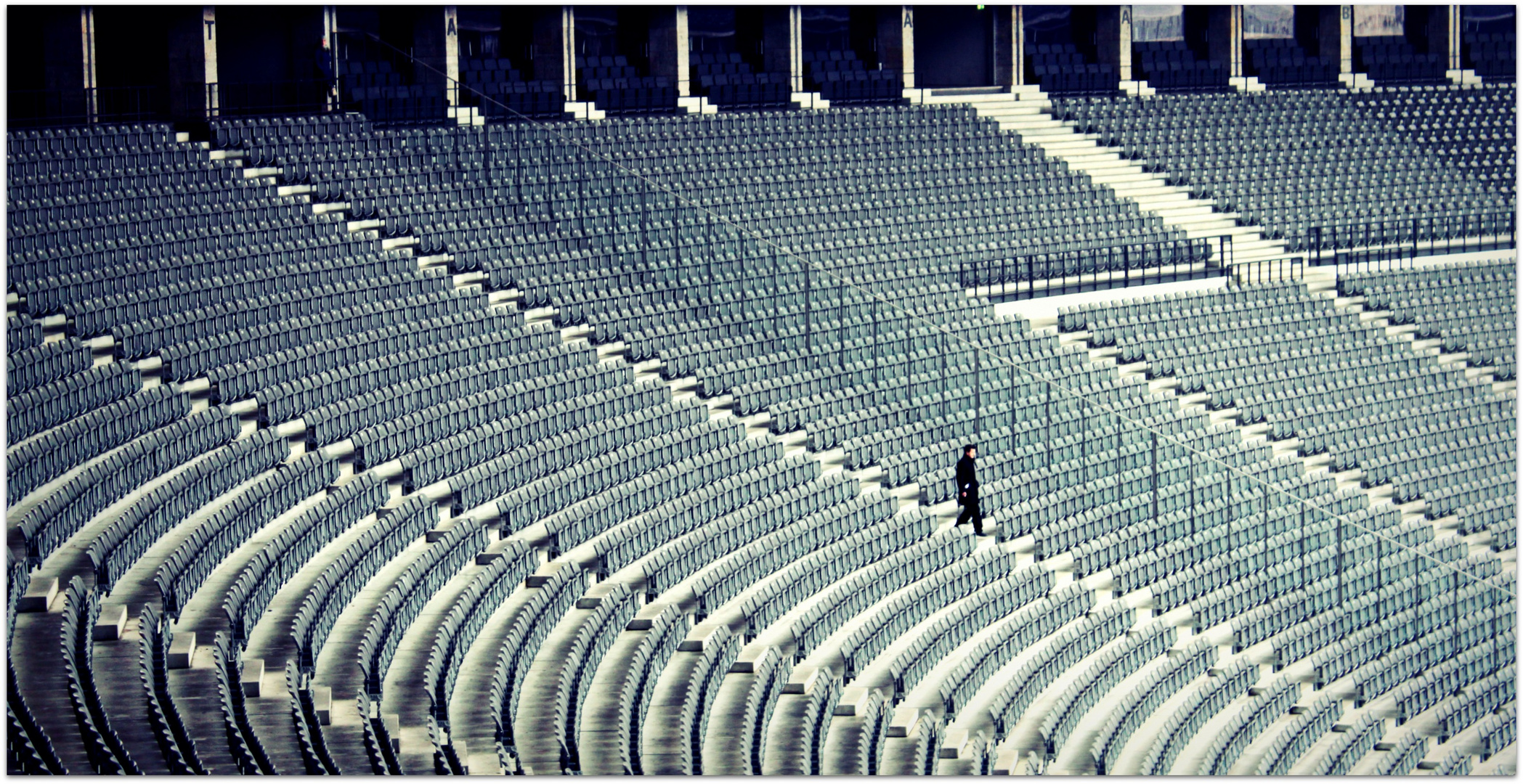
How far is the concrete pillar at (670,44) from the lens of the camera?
17281mm

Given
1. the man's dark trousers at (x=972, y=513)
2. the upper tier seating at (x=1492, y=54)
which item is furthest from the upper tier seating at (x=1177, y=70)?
the man's dark trousers at (x=972, y=513)

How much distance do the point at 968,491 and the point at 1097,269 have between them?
15.5 ft

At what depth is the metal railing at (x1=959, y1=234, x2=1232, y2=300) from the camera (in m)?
14.6

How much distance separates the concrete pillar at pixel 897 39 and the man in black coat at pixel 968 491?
774 centimetres

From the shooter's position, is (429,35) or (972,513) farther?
(429,35)

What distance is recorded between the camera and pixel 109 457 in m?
9.33

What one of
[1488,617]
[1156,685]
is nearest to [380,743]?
[1156,685]

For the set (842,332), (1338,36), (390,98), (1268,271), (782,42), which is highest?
(1338,36)

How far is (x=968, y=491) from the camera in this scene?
10742 millimetres

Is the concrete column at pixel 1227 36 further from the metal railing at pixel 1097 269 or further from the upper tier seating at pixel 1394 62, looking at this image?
the metal railing at pixel 1097 269

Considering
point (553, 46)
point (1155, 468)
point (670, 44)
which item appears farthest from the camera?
point (670, 44)

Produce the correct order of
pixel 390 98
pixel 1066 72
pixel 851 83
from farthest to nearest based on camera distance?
pixel 1066 72, pixel 851 83, pixel 390 98

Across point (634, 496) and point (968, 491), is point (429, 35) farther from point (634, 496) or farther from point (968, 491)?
point (968, 491)

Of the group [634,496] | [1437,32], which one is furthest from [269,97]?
[1437,32]
